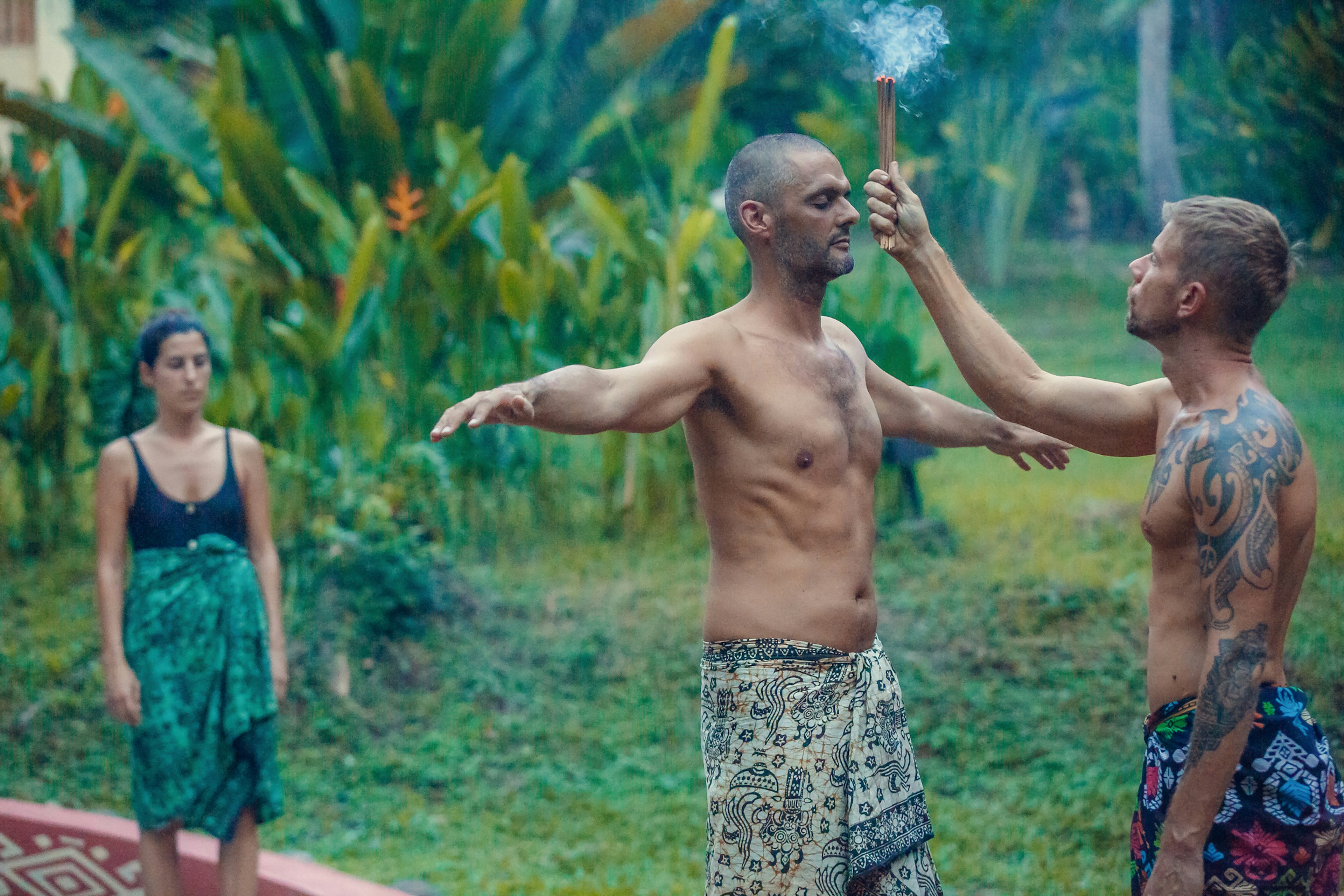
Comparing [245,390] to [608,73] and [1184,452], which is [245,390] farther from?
[1184,452]

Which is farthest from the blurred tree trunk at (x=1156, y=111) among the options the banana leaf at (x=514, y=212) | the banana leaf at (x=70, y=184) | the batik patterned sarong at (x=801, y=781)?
the banana leaf at (x=70, y=184)

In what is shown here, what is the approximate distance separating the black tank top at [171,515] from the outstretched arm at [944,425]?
1811mm

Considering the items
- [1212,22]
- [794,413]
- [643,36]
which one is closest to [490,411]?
[794,413]

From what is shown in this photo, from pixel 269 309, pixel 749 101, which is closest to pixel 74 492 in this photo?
pixel 269 309

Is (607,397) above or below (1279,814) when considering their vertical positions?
above

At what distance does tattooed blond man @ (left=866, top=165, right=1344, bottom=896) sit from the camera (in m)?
2.12

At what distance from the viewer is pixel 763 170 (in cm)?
265

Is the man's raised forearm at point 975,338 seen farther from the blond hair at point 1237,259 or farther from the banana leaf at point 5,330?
the banana leaf at point 5,330

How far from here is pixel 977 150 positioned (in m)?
8.22

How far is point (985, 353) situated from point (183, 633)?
7.27ft

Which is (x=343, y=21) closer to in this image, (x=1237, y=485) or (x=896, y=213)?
(x=896, y=213)

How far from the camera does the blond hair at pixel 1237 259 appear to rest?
220 centimetres

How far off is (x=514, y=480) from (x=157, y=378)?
10.7 ft

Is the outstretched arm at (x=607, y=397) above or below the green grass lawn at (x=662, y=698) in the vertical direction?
above
